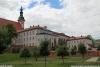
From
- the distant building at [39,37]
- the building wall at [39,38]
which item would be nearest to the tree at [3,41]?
the distant building at [39,37]

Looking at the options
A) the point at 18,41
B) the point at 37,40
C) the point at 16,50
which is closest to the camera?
the point at 16,50

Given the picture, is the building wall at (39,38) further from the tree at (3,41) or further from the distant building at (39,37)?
the tree at (3,41)

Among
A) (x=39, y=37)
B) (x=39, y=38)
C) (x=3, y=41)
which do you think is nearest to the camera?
(x=3, y=41)

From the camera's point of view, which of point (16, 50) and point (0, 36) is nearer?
point (0, 36)

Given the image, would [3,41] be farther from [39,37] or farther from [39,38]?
[39,37]

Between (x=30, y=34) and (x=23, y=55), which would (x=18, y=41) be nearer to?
(x=30, y=34)

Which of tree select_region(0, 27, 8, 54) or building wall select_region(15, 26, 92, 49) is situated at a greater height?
building wall select_region(15, 26, 92, 49)

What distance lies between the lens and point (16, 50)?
336ft

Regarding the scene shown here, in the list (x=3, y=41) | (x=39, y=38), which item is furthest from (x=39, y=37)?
(x=3, y=41)

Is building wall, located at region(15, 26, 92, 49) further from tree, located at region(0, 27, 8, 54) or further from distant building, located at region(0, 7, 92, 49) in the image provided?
tree, located at region(0, 27, 8, 54)

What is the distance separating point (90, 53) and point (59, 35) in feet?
148

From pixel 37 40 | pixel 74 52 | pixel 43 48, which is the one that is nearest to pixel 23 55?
pixel 43 48

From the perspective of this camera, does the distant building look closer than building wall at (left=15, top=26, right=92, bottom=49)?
No

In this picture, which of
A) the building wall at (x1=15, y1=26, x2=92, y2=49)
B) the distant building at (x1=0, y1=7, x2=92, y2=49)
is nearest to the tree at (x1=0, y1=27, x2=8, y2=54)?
the distant building at (x1=0, y1=7, x2=92, y2=49)
